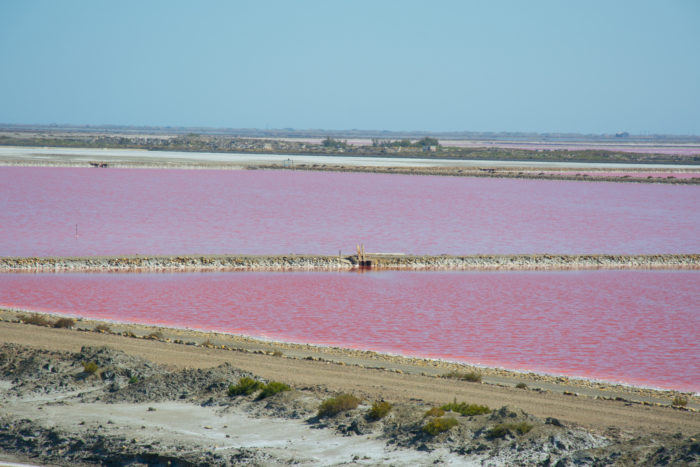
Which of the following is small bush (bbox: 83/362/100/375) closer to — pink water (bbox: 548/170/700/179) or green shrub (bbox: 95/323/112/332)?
green shrub (bbox: 95/323/112/332)

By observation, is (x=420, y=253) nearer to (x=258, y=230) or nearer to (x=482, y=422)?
(x=258, y=230)

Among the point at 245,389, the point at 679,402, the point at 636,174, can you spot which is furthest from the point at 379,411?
the point at 636,174

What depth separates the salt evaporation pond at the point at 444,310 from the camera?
666 inches

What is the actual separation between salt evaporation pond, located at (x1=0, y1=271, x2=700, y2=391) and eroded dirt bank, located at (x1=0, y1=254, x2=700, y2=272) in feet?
2.91

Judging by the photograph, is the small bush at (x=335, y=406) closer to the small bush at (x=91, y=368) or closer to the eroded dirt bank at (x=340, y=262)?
the small bush at (x=91, y=368)

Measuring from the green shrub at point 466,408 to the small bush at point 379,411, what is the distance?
721 millimetres

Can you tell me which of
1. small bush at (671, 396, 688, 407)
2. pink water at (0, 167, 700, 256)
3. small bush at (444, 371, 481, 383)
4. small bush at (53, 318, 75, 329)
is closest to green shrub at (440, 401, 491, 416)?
small bush at (444, 371, 481, 383)

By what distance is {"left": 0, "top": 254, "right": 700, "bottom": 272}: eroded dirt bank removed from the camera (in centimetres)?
2644

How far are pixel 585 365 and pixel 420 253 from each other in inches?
607

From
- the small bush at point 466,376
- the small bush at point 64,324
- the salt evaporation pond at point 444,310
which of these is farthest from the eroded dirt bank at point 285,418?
the salt evaporation pond at point 444,310

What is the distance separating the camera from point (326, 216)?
4219 cm

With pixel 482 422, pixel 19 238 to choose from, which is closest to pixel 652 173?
pixel 19 238

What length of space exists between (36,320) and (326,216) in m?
25.5

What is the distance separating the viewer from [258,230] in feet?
121
